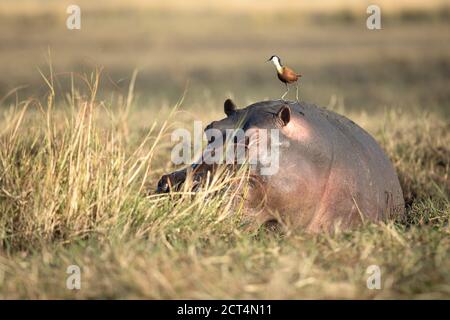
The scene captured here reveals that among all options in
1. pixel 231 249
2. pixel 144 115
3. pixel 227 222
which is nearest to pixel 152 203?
pixel 227 222

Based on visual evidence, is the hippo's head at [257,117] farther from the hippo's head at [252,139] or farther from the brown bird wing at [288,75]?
the brown bird wing at [288,75]

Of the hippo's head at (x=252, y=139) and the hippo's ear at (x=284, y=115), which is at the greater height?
the hippo's ear at (x=284, y=115)

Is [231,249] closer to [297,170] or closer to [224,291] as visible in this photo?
[224,291]

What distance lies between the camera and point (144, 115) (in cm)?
751

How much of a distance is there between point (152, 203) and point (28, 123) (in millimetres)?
1188

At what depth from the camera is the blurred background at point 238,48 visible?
11758 millimetres

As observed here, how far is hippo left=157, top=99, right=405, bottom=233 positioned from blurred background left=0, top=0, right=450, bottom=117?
3.69 m

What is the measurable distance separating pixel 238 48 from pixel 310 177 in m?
11.6

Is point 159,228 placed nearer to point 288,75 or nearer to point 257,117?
point 257,117

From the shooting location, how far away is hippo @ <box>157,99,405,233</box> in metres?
4.36

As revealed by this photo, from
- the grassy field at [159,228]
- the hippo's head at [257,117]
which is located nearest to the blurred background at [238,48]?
the grassy field at [159,228]

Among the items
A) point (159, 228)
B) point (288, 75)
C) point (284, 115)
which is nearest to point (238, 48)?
point (288, 75)

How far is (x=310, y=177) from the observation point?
441 cm
